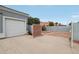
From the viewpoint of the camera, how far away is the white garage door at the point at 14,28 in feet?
35.7

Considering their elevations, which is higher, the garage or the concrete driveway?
the garage

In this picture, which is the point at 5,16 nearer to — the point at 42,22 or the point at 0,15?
the point at 0,15

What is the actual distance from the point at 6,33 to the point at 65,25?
11.4 ft

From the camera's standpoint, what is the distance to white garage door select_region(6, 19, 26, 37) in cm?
1087

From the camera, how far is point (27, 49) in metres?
9.62

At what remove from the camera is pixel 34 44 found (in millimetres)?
10242

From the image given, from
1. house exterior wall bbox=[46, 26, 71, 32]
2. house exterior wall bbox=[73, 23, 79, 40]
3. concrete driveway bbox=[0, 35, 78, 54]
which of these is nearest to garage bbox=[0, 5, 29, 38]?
concrete driveway bbox=[0, 35, 78, 54]

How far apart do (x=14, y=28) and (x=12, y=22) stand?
39 centimetres

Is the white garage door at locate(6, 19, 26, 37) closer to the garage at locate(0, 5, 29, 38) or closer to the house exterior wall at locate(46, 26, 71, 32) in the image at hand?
the garage at locate(0, 5, 29, 38)

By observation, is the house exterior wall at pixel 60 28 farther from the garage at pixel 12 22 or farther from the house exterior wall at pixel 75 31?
the garage at pixel 12 22

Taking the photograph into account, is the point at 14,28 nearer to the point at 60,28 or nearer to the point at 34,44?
the point at 34,44

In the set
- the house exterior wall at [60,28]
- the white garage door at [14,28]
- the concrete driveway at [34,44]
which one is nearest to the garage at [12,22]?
the white garage door at [14,28]

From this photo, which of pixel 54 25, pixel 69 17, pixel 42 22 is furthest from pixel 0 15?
pixel 69 17
